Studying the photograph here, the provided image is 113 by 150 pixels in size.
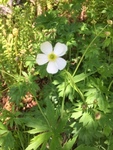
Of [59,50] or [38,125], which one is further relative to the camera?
[38,125]

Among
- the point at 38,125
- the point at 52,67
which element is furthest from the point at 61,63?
the point at 38,125

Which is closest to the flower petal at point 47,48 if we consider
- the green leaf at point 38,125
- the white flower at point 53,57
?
the white flower at point 53,57

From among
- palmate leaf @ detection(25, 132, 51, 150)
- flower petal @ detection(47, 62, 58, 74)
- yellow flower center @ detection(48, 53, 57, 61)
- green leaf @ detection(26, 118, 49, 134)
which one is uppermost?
yellow flower center @ detection(48, 53, 57, 61)

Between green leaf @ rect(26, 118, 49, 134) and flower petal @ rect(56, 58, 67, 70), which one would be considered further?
green leaf @ rect(26, 118, 49, 134)

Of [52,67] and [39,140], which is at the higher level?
[52,67]

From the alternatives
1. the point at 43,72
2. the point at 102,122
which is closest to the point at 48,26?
the point at 43,72

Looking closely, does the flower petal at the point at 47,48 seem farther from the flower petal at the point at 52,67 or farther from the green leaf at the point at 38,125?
the green leaf at the point at 38,125

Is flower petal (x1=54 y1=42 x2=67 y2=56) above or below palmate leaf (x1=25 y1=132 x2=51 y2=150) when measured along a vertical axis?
above

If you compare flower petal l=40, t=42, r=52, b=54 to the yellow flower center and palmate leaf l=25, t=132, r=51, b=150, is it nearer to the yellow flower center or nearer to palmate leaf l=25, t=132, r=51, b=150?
the yellow flower center

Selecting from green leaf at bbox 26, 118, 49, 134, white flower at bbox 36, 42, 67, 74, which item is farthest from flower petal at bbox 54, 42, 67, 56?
green leaf at bbox 26, 118, 49, 134

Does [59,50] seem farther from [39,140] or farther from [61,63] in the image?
[39,140]

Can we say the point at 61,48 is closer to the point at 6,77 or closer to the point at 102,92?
the point at 102,92

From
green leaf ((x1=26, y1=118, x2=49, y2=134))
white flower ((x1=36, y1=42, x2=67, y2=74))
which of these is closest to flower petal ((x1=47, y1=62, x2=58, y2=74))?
white flower ((x1=36, y1=42, x2=67, y2=74))
